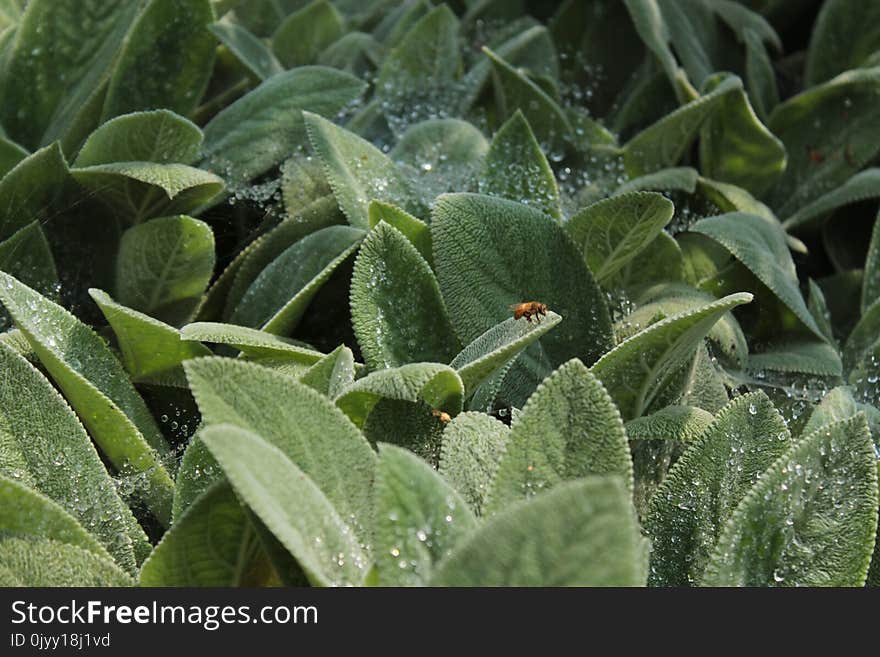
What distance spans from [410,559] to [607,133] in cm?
110

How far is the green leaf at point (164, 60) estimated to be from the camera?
1367 mm

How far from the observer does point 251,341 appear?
102cm

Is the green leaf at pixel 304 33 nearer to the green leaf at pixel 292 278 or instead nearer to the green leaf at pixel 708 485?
the green leaf at pixel 292 278

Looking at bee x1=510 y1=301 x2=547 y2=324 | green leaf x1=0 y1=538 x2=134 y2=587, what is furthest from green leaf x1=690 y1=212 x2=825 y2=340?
green leaf x1=0 y1=538 x2=134 y2=587

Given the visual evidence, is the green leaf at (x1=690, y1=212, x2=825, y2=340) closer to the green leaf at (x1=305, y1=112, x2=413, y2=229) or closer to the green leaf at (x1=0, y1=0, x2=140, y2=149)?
the green leaf at (x1=305, y1=112, x2=413, y2=229)

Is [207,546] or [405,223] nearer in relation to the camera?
[207,546]

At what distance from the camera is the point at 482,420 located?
2.91 ft

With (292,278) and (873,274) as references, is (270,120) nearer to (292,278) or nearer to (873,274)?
(292,278)

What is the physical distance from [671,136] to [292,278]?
Answer: 0.67 meters

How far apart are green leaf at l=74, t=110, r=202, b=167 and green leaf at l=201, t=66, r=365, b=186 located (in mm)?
86

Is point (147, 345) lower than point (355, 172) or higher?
lower

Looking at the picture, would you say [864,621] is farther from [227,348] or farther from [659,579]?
[227,348]

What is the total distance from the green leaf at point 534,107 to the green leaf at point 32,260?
689mm

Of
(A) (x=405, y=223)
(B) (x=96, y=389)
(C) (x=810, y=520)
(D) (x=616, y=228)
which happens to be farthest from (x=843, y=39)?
(B) (x=96, y=389)
